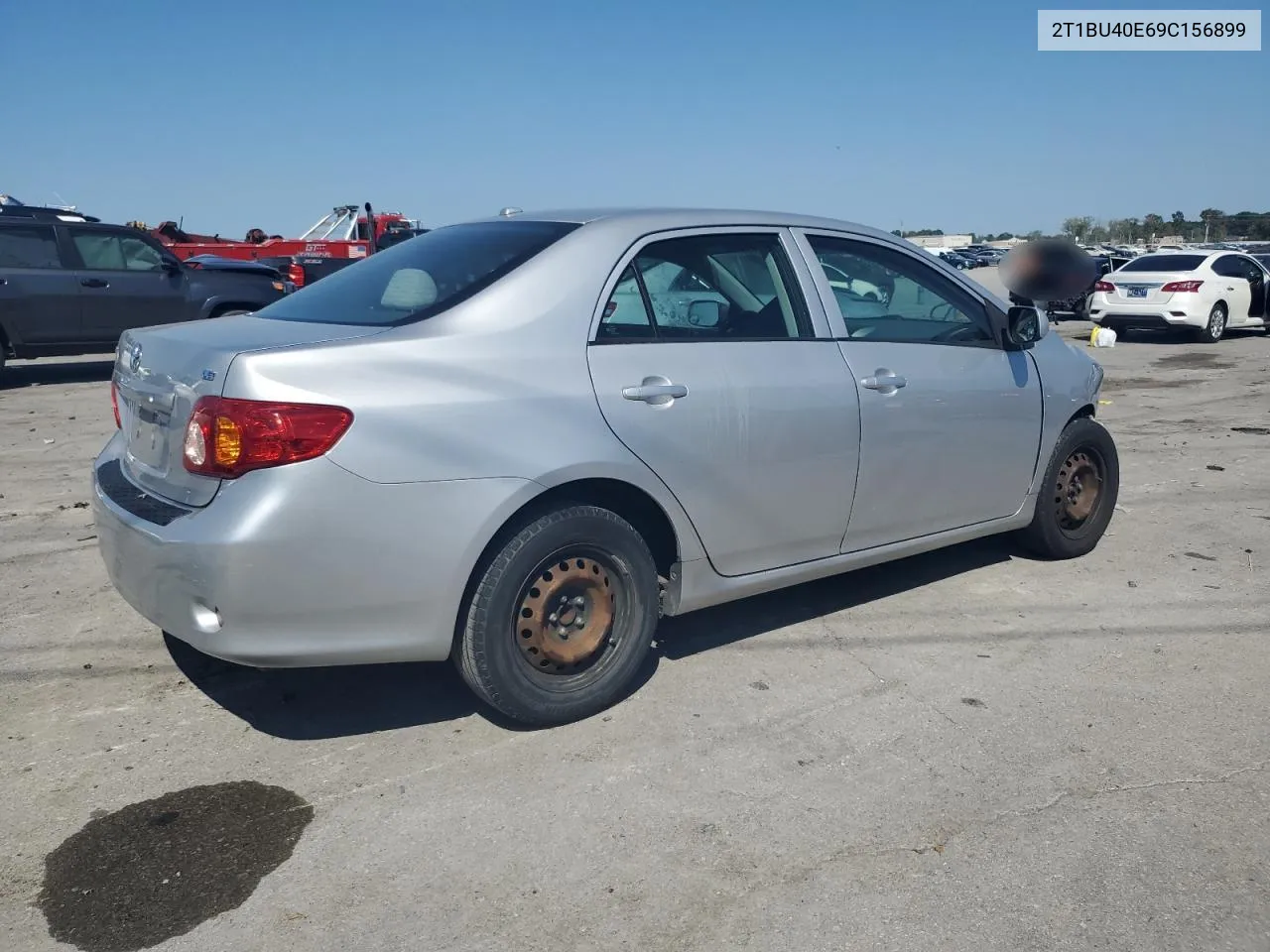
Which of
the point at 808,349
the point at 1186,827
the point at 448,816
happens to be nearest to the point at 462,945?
the point at 448,816

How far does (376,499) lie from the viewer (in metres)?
3.11

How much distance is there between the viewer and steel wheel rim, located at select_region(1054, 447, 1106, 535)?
17.4 feet

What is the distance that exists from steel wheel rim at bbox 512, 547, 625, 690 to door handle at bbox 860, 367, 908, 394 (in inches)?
50.7

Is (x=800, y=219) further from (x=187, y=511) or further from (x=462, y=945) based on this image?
(x=462, y=945)

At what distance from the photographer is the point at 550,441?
338 cm

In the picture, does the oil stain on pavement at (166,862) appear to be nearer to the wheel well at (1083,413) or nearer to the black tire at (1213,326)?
the wheel well at (1083,413)

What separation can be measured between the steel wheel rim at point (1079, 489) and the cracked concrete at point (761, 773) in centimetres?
29

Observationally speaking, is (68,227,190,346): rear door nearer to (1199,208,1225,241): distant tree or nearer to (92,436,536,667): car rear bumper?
(92,436,536,667): car rear bumper

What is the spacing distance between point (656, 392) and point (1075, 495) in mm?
2764

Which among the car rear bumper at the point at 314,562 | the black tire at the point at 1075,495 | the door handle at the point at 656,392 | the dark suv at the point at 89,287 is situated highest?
the dark suv at the point at 89,287

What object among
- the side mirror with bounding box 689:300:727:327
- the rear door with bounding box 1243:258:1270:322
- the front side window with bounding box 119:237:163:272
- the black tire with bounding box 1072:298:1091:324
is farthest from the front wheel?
the side mirror with bounding box 689:300:727:327

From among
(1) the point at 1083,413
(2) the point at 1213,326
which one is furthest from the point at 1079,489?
(2) the point at 1213,326

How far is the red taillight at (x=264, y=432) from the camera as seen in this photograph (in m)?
3.02

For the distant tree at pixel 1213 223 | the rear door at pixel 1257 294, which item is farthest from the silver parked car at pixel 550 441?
the distant tree at pixel 1213 223
